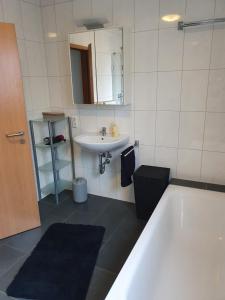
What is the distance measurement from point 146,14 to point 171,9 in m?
0.23

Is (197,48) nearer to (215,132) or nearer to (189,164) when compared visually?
(215,132)

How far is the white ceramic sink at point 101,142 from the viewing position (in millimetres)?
2354

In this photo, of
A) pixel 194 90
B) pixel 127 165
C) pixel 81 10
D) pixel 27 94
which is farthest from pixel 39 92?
pixel 194 90

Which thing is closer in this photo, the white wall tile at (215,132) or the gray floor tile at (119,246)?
the gray floor tile at (119,246)

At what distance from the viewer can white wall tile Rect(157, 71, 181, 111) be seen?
227 cm

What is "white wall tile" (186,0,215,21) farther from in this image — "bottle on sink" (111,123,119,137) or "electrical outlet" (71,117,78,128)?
"electrical outlet" (71,117,78,128)

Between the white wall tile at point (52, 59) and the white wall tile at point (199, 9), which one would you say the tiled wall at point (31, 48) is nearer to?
the white wall tile at point (52, 59)

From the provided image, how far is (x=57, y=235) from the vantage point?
233cm

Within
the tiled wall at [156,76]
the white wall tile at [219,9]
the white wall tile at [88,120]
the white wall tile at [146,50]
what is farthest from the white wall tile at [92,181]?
the white wall tile at [219,9]

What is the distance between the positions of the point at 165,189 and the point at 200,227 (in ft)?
1.45

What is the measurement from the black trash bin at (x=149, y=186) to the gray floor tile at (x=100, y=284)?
80 centimetres

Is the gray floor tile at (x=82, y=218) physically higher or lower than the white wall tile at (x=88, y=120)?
lower

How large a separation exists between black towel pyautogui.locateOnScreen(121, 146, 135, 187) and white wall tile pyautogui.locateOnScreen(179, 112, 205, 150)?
0.52 metres

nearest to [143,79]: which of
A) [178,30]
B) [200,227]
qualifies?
[178,30]
